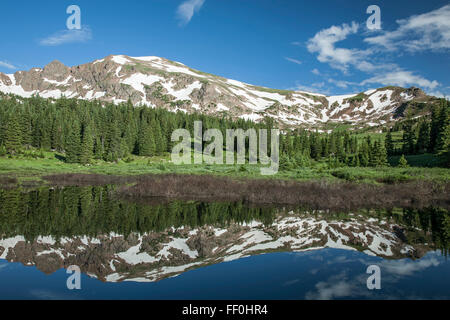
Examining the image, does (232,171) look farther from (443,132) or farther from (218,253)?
(443,132)

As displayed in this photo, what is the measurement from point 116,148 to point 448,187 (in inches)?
2355

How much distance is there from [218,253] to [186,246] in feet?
5.81

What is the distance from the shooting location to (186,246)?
1398 centimetres

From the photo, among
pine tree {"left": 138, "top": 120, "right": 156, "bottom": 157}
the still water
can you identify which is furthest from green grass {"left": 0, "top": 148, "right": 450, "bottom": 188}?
the still water

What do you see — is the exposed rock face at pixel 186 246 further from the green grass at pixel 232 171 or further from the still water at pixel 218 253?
the green grass at pixel 232 171

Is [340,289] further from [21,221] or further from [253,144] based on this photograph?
[253,144]

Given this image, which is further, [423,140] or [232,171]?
[423,140]

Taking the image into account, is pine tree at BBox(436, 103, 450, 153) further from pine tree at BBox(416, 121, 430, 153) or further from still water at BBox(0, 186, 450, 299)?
still water at BBox(0, 186, 450, 299)

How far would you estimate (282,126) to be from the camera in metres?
198

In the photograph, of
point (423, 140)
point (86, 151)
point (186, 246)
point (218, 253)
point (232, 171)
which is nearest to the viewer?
point (218, 253)

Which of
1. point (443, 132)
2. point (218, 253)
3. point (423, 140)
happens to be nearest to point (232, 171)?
point (218, 253)

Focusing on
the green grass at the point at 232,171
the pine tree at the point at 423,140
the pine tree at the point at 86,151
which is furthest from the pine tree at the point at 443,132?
the pine tree at the point at 86,151

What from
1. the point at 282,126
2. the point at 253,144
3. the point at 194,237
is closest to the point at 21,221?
the point at 194,237

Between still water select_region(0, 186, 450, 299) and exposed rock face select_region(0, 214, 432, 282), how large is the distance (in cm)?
4
